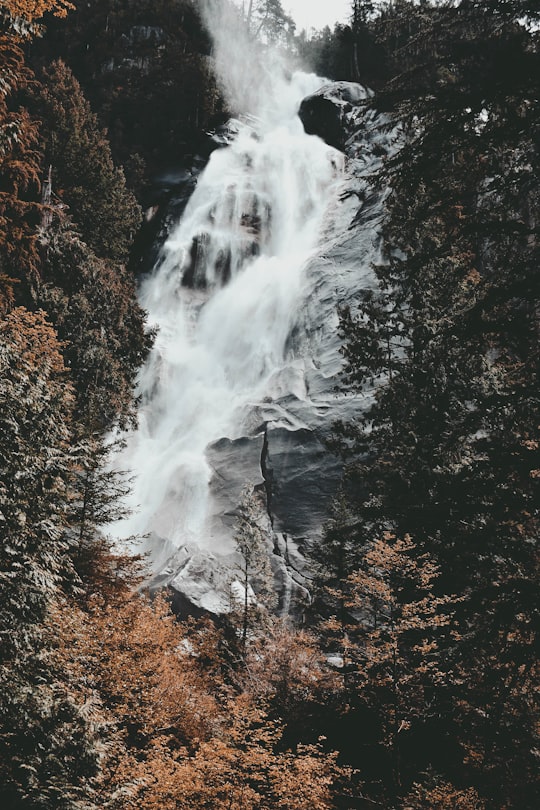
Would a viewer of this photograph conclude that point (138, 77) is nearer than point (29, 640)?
No

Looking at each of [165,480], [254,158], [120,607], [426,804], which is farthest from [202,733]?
[254,158]

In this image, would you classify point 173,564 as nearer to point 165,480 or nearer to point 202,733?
point 165,480

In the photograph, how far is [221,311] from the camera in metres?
40.7

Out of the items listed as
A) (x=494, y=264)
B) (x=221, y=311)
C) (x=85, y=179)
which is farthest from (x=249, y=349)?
(x=494, y=264)

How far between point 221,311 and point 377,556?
3144 centimetres

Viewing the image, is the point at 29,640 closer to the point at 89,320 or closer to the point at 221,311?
the point at 89,320

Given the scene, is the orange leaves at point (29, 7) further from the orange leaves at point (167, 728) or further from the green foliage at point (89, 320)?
the green foliage at point (89, 320)

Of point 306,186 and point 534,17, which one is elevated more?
point 306,186

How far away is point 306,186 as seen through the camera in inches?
1873

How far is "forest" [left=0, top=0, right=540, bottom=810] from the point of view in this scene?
18.7 ft

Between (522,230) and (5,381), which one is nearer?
(522,230)

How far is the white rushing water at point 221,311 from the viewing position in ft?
98.2

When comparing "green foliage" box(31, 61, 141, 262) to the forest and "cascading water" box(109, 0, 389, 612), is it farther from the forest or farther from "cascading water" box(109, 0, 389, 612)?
the forest

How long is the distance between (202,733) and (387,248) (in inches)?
521
